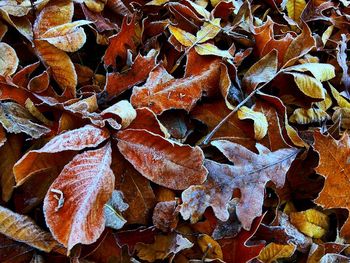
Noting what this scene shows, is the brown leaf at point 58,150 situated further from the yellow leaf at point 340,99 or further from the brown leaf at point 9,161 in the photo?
the yellow leaf at point 340,99

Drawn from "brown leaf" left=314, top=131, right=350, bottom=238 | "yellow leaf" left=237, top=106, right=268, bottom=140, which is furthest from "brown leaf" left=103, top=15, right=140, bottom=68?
"brown leaf" left=314, top=131, right=350, bottom=238

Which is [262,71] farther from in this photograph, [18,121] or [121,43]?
[18,121]

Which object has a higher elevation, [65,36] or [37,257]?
[65,36]

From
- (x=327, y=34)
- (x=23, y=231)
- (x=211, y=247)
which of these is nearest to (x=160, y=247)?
(x=211, y=247)

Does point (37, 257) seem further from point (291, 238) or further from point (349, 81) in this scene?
point (349, 81)

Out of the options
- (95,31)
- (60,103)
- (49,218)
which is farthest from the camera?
(95,31)

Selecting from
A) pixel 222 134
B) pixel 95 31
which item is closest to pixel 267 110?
pixel 222 134
